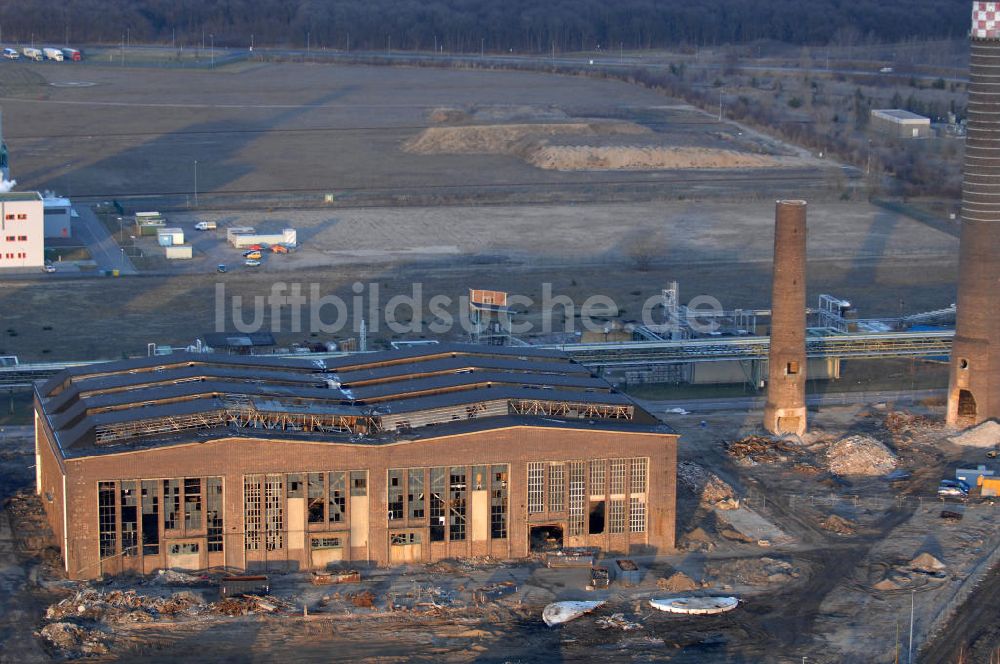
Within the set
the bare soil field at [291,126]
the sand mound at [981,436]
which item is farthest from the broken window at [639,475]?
the bare soil field at [291,126]

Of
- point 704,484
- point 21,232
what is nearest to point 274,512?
point 704,484

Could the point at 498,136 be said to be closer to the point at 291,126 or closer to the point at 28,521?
the point at 291,126

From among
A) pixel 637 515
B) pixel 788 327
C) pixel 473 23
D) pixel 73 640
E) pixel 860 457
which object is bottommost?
pixel 73 640

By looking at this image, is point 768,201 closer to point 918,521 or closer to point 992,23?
point 992,23

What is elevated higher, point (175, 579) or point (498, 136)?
point (498, 136)

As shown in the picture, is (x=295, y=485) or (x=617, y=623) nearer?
(x=617, y=623)

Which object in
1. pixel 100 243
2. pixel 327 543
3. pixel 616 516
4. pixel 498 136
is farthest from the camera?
pixel 498 136

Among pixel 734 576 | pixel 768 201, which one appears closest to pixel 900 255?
pixel 768 201

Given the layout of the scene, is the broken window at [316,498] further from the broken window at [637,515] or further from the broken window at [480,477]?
the broken window at [637,515]
